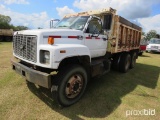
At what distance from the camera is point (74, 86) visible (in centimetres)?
415

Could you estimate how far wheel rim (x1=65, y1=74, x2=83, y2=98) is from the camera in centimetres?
399

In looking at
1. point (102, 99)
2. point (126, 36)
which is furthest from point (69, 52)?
point (126, 36)

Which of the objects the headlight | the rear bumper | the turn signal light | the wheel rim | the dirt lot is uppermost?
the turn signal light

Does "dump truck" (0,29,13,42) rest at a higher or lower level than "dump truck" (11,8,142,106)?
higher

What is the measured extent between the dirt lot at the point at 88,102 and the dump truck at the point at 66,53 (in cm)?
39

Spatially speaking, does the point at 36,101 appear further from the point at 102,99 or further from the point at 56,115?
the point at 102,99

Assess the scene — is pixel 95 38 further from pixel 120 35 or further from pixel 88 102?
pixel 88 102

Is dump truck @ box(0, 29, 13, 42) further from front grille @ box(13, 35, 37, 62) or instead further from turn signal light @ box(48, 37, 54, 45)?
turn signal light @ box(48, 37, 54, 45)

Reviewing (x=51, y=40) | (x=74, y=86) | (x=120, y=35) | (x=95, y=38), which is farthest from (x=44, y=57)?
(x=120, y=35)

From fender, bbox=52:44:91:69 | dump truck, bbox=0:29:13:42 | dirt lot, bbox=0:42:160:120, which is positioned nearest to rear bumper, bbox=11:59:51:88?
fender, bbox=52:44:91:69

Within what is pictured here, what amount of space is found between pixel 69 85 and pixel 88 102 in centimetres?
82

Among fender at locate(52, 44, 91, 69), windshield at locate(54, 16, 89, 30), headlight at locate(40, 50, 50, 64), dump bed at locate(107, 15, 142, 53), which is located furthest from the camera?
dump bed at locate(107, 15, 142, 53)

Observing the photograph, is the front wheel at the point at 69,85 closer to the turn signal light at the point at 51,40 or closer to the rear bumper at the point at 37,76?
the rear bumper at the point at 37,76

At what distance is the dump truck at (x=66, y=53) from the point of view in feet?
11.7
